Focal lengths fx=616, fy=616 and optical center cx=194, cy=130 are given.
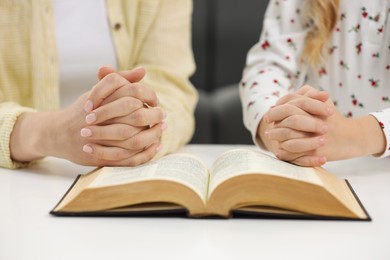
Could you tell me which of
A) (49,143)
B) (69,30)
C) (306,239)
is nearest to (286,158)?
(306,239)

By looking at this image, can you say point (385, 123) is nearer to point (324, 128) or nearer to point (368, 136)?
point (368, 136)

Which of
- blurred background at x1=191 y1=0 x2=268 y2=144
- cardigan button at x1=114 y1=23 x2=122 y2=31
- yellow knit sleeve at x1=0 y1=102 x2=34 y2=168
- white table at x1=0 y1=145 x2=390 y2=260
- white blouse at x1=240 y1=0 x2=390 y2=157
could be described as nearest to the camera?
white table at x1=0 y1=145 x2=390 y2=260

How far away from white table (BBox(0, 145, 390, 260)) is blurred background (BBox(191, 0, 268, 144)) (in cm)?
119

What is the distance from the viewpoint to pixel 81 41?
1.22m

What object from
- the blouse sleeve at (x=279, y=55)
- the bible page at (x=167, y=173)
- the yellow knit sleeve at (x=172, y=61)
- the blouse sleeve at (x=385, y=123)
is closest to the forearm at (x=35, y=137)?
the bible page at (x=167, y=173)

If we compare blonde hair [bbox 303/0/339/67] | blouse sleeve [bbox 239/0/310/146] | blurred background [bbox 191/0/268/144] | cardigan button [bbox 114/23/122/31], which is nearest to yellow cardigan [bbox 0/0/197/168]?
cardigan button [bbox 114/23/122/31]

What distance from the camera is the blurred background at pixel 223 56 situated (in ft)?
6.48

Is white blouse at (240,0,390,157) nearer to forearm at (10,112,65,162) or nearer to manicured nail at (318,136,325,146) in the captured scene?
manicured nail at (318,136,325,146)

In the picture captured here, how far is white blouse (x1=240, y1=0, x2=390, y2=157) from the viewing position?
1.12 m

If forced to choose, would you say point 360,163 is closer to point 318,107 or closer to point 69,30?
point 318,107


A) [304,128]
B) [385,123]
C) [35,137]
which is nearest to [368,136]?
[385,123]

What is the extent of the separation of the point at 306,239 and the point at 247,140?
1.31m

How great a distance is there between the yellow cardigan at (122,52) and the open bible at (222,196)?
0.38 m

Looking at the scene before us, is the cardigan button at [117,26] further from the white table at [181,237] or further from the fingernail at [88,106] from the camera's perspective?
the white table at [181,237]
